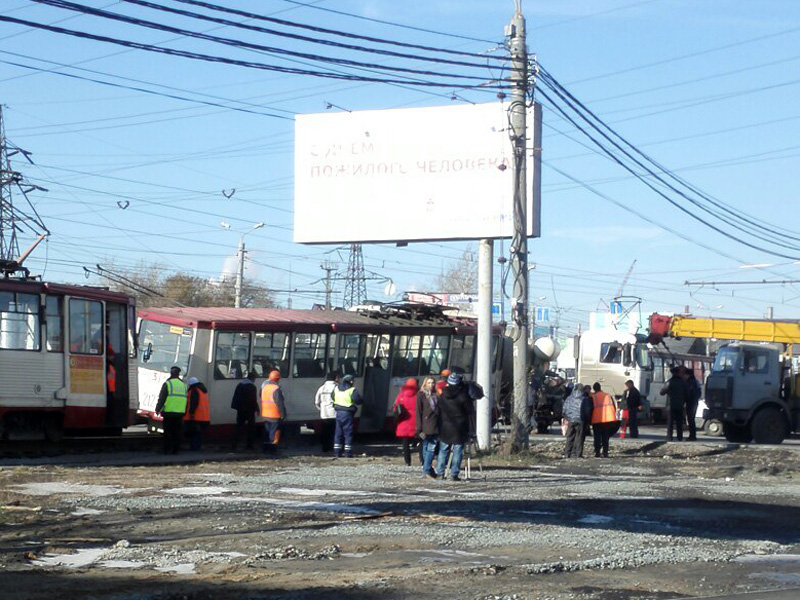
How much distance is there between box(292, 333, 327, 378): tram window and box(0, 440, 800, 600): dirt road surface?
25.8ft

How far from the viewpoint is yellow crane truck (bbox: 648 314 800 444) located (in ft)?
104

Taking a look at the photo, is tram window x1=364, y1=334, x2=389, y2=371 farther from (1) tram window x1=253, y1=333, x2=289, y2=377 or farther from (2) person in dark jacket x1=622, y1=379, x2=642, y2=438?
(2) person in dark jacket x1=622, y1=379, x2=642, y2=438

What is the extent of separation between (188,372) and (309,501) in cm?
1140

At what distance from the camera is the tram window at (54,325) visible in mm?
22172

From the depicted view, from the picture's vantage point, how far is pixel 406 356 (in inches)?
1208

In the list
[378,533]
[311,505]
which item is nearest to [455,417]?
[311,505]

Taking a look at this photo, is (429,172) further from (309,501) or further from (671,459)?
(309,501)

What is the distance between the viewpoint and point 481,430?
78.2 feet

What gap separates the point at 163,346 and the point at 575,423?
8.95 m

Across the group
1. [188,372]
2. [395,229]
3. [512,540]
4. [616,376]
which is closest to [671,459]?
[395,229]

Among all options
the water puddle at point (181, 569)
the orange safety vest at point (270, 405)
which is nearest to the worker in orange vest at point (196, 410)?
the orange safety vest at point (270, 405)

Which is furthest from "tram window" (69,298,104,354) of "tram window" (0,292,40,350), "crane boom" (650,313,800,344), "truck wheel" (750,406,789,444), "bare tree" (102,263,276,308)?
"bare tree" (102,263,276,308)

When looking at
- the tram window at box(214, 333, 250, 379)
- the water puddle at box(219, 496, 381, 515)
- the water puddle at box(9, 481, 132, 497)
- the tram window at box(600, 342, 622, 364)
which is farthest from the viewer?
the tram window at box(600, 342, 622, 364)

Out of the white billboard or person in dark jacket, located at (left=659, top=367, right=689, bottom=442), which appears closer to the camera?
the white billboard
